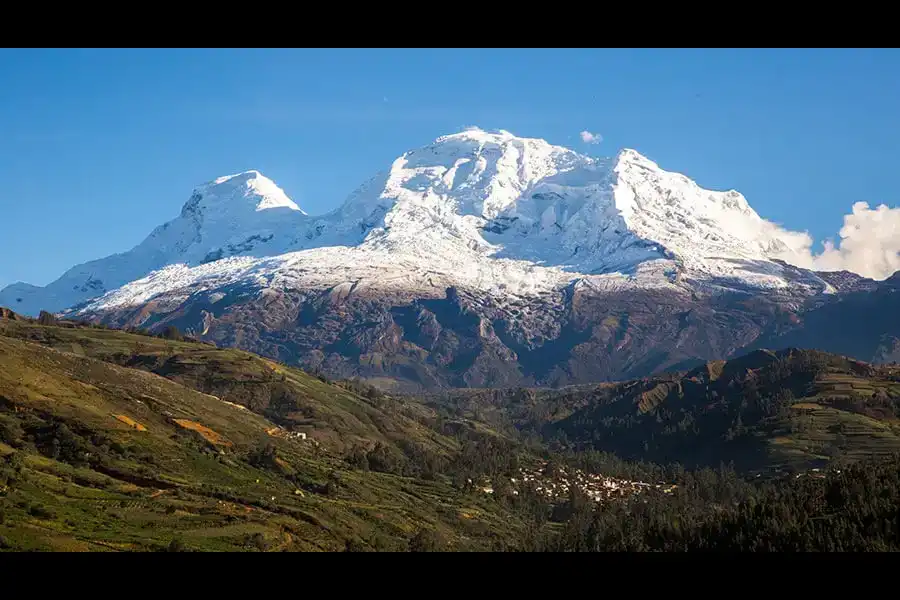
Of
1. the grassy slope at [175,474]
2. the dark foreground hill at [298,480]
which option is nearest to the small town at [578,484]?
the dark foreground hill at [298,480]

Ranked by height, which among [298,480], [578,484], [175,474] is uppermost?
[578,484]

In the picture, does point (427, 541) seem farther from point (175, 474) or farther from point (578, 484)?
point (578, 484)

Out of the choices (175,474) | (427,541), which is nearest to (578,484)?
(427,541)

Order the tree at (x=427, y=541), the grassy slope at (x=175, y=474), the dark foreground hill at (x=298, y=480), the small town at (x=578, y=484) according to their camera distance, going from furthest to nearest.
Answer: the small town at (x=578, y=484), the tree at (x=427, y=541), the dark foreground hill at (x=298, y=480), the grassy slope at (x=175, y=474)

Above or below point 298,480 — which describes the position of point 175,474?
below

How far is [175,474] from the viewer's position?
97375 millimetres

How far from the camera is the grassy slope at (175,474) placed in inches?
2753

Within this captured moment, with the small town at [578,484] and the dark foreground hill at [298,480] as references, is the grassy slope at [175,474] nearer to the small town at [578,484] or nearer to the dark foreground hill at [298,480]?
the dark foreground hill at [298,480]

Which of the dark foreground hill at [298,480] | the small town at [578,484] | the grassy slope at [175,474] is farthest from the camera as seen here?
the small town at [578,484]

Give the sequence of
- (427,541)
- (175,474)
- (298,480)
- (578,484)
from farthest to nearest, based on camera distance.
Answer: (578,484) < (298,480) < (175,474) < (427,541)
